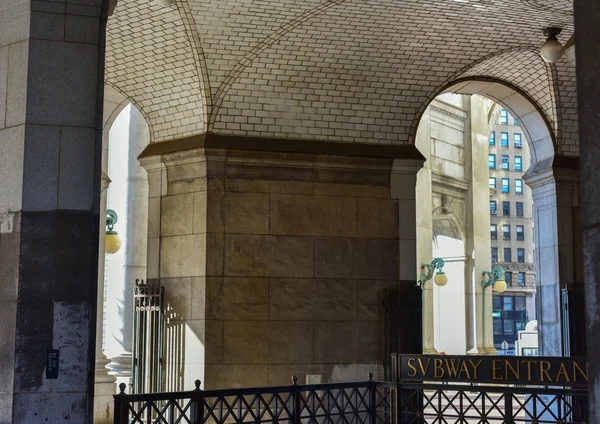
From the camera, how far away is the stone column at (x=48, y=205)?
27.1 feet

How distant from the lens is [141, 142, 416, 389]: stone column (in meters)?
15.8

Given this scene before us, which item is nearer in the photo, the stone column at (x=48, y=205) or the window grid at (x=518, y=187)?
the stone column at (x=48, y=205)

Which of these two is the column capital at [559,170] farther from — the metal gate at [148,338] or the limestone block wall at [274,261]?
the metal gate at [148,338]

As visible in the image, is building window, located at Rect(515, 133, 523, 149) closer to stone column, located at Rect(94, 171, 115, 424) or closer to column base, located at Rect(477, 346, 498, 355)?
column base, located at Rect(477, 346, 498, 355)

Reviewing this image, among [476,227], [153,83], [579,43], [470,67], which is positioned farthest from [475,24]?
[476,227]

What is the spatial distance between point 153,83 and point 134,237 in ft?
19.9

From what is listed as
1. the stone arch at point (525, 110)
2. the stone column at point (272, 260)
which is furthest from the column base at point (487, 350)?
the stone column at point (272, 260)

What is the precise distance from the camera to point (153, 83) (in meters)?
16.4

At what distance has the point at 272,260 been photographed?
53.1 ft

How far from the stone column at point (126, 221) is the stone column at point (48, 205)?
12488 mm

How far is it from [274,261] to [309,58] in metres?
3.58

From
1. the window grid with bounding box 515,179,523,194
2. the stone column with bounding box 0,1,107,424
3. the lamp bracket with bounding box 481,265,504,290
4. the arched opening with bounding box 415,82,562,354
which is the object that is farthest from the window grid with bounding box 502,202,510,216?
the stone column with bounding box 0,1,107,424

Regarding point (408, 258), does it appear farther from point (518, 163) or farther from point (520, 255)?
point (518, 163)

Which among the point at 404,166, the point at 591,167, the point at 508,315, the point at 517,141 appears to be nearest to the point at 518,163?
the point at 517,141
